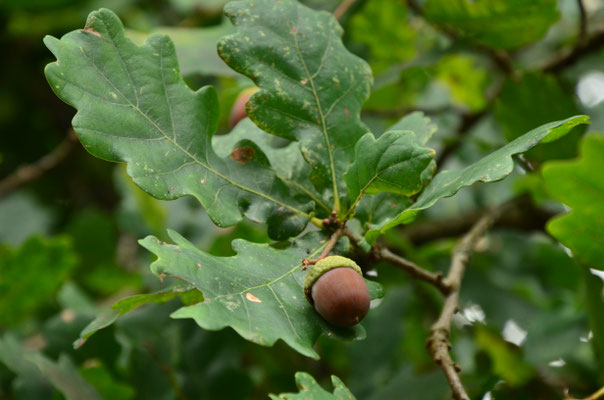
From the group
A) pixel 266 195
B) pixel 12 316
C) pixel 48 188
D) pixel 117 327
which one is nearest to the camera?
pixel 266 195

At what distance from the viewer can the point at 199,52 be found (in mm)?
1457

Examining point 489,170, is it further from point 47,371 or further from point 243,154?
point 47,371

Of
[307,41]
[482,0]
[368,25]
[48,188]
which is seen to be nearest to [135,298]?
[307,41]

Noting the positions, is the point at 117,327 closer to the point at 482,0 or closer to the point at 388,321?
the point at 388,321

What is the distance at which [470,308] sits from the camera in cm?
177

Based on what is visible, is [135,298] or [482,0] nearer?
[135,298]

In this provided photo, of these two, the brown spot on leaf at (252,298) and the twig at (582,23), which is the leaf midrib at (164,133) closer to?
the brown spot on leaf at (252,298)

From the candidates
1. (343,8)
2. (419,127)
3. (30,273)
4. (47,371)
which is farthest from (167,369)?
(343,8)

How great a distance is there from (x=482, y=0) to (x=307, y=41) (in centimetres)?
56

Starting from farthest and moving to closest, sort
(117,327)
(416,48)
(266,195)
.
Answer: (416,48) < (117,327) < (266,195)

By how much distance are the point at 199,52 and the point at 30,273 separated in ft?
1.93

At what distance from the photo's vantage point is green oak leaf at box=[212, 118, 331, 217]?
943 millimetres

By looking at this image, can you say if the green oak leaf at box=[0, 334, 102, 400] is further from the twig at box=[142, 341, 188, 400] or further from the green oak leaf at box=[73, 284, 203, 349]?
the green oak leaf at box=[73, 284, 203, 349]

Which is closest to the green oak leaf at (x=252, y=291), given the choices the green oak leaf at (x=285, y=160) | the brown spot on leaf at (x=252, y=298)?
the brown spot on leaf at (x=252, y=298)
